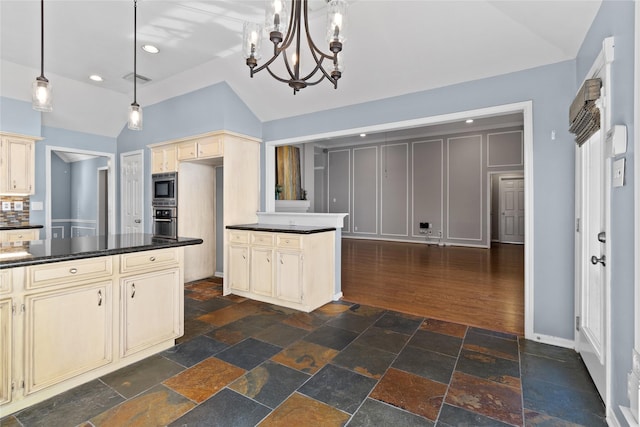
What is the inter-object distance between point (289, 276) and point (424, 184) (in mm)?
6416

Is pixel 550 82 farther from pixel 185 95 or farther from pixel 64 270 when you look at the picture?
pixel 185 95

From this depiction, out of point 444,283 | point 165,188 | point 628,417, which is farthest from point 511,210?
point 165,188

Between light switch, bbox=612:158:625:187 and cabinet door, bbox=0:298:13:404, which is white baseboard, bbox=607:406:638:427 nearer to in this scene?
light switch, bbox=612:158:625:187

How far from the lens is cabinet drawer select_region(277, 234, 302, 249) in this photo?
3520 millimetres

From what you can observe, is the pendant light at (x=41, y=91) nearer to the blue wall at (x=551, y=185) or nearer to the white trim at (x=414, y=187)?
the blue wall at (x=551, y=185)

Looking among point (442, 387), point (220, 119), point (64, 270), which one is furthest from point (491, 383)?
point (220, 119)

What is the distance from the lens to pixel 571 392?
1.99 m

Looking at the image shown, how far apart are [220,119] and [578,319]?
4390 millimetres

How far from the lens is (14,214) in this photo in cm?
462

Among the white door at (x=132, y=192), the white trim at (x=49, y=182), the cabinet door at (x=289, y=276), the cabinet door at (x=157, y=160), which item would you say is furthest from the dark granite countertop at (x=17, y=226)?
the cabinet door at (x=289, y=276)

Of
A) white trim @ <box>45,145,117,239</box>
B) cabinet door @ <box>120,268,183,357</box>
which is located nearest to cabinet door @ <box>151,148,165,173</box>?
white trim @ <box>45,145,117,239</box>

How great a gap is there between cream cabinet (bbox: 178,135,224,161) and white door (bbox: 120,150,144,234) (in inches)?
51.2

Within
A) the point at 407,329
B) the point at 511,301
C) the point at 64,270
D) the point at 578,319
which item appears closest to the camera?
the point at 64,270

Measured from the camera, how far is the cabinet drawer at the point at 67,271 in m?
1.82
